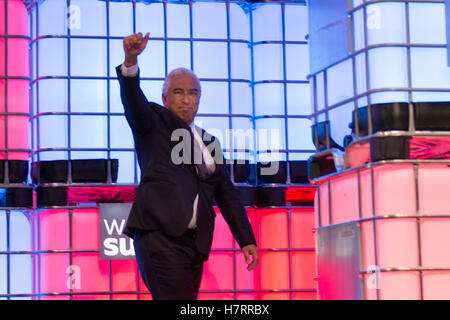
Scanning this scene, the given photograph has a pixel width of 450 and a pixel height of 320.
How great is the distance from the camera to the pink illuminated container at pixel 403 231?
9.98 ft

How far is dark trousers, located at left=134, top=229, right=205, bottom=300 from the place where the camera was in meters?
2.52

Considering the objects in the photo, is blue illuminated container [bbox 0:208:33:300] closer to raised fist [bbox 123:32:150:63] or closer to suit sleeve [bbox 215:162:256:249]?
suit sleeve [bbox 215:162:256:249]

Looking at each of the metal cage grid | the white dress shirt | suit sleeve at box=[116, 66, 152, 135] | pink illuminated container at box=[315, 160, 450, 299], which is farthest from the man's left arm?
the metal cage grid

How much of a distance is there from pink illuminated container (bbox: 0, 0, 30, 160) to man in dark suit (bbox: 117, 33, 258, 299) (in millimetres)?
1561

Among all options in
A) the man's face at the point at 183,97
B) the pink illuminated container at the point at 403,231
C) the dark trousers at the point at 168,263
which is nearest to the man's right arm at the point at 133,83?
the man's face at the point at 183,97

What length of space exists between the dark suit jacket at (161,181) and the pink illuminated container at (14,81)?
5.24 ft

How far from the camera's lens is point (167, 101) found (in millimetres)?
2816

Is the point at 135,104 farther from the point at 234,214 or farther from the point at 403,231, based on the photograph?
the point at 403,231

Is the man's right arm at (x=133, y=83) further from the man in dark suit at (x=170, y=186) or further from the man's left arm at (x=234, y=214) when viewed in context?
the man's left arm at (x=234, y=214)

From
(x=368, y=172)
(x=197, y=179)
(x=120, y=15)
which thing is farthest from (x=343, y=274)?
(x=120, y=15)

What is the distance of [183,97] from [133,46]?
34 cm

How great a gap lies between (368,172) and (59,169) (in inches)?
61.5

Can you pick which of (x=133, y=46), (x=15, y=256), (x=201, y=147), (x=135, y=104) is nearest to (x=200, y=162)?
(x=201, y=147)
